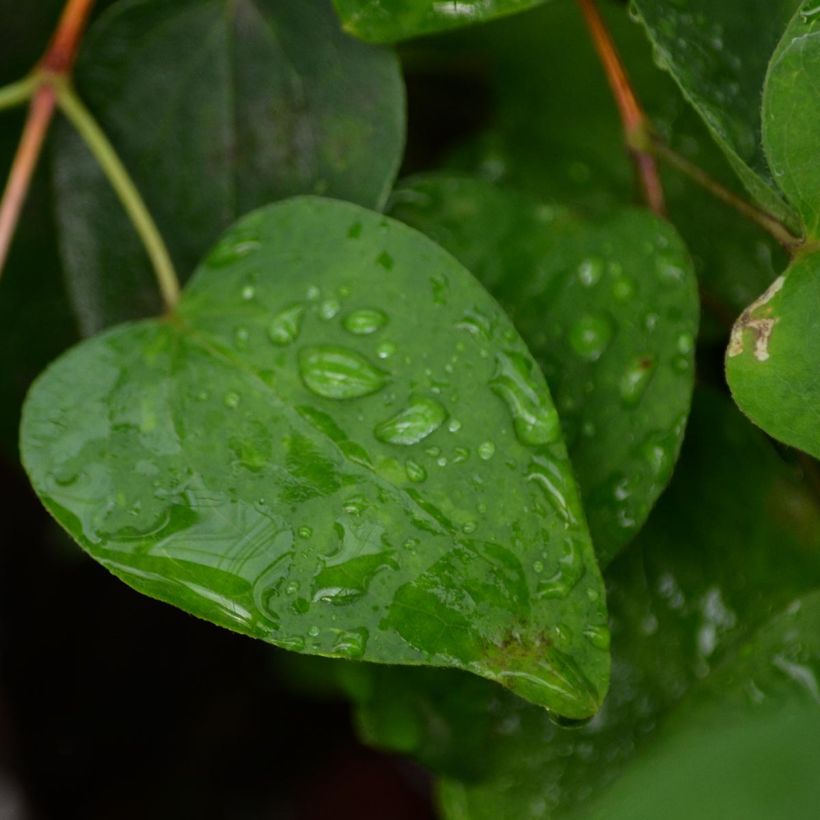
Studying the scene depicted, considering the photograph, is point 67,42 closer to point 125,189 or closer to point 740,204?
point 125,189

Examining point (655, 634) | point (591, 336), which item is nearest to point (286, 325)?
point (591, 336)

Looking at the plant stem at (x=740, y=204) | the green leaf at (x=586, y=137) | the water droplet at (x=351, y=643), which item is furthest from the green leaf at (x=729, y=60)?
the water droplet at (x=351, y=643)

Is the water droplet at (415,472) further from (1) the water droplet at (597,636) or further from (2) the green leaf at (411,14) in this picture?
(2) the green leaf at (411,14)

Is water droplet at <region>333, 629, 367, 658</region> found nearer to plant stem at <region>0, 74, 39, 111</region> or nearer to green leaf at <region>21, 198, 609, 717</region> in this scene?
green leaf at <region>21, 198, 609, 717</region>

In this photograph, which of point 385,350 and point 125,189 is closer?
point 385,350

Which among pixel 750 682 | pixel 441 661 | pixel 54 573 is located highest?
pixel 441 661

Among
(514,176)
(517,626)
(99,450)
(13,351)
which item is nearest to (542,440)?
(517,626)

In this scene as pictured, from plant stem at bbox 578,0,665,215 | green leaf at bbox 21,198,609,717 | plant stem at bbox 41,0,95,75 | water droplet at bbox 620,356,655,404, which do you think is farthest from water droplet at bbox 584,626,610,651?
plant stem at bbox 41,0,95,75

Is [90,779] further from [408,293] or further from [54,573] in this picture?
[408,293]
